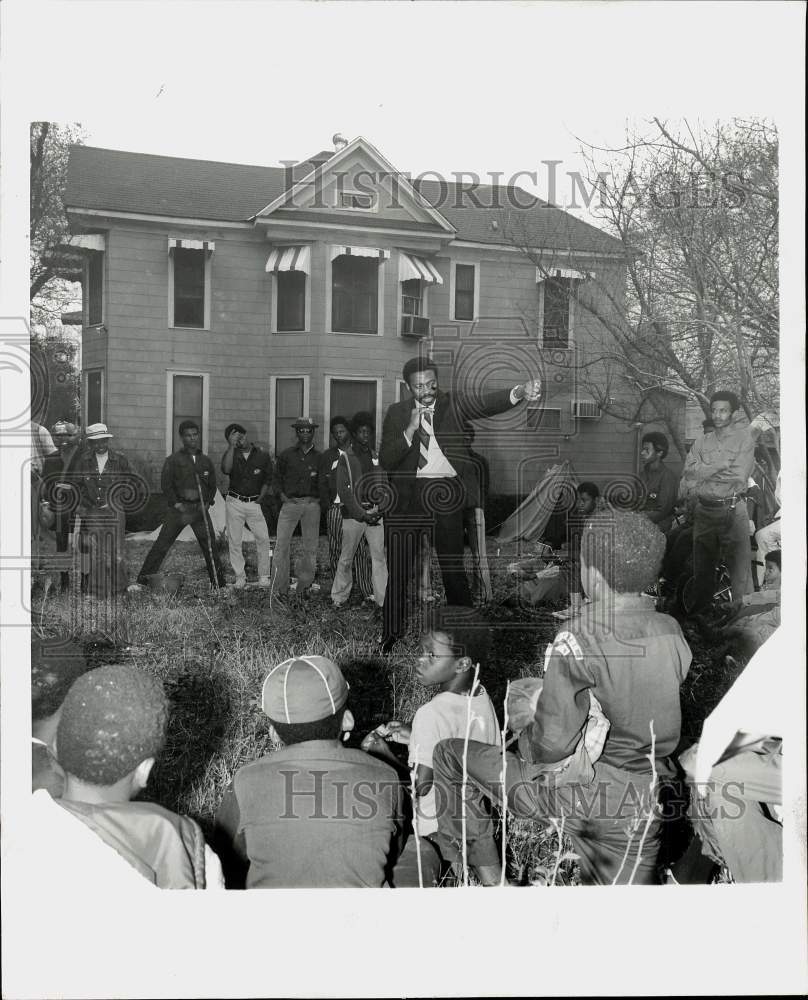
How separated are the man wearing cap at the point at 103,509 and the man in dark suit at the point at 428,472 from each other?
1.18 meters

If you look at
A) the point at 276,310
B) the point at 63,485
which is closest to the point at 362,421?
the point at 276,310

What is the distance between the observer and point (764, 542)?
4594 millimetres

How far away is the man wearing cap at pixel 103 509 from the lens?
429cm

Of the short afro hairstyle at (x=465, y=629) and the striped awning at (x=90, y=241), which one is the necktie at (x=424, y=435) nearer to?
the short afro hairstyle at (x=465, y=629)

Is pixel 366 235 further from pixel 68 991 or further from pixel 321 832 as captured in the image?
pixel 68 991

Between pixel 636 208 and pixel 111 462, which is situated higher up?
pixel 636 208

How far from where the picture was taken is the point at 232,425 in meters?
4.46

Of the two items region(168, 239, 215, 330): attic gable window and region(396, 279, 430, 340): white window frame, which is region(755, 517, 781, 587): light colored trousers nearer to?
region(396, 279, 430, 340): white window frame

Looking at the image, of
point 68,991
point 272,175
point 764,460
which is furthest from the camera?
point 764,460

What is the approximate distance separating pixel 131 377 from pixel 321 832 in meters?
2.23

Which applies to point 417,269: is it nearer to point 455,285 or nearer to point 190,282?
point 455,285

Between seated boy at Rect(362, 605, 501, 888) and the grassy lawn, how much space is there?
227 millimetres

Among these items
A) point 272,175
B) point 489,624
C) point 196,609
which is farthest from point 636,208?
point 196,609

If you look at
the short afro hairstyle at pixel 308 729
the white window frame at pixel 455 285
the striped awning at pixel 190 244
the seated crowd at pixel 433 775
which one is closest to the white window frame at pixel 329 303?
the white window frame at pixel 455 285
